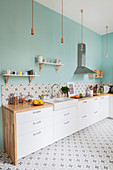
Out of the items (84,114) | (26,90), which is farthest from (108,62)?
(26,90)

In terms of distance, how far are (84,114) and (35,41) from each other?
2.15m

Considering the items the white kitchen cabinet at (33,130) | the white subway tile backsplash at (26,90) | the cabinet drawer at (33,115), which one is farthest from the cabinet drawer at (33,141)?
the white subway tile backsplash at (26,90)

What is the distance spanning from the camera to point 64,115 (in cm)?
266

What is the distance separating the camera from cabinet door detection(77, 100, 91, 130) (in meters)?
3.09

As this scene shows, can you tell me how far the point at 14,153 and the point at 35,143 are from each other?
378 millimetres

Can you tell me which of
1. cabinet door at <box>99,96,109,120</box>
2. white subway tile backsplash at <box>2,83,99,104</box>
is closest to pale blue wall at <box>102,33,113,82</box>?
cabinet door at <box>99,96,109,120</box>

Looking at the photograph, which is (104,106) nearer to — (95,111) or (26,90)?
(95,111)

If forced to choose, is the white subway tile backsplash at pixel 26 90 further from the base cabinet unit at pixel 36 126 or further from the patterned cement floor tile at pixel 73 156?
the patterned cement floor tile at pixel 73 156

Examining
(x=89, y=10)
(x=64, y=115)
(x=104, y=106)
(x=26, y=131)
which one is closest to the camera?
(x=26, y=131)

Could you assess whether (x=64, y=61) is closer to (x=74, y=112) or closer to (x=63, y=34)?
(x=63, y=34)

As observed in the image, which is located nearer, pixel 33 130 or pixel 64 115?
pixel 33 130

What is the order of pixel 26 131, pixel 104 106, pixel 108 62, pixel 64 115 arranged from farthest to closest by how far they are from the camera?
pixel 108 62 < pixel 104 106 < pixel 64 115 < pixel 26 131

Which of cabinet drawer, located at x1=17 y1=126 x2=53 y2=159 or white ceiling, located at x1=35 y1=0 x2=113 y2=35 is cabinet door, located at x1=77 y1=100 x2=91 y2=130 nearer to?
cabinet drawer, located at x1=17 y1=126 x2=53 y2=159

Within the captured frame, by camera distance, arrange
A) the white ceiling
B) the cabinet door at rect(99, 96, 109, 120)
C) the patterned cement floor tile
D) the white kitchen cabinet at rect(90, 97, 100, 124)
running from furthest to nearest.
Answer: the cabinet door at rect(99, 96, 109, 120), the white kitchen cabinet at rect(90, 97, 100, 124), the white ceiling, the patterned cement floor tile
